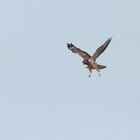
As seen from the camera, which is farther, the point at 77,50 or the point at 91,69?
the point at 77,50

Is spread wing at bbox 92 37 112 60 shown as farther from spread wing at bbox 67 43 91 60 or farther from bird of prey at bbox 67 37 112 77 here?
spread wing at bbox 67 43 91 60

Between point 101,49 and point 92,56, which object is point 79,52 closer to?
point 92,56

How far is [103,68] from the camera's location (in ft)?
89.7

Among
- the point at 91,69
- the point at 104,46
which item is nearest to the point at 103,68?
the point at 91,69

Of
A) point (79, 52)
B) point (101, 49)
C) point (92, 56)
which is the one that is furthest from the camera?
point (101, 49)

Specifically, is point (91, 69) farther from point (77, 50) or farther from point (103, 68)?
point (77, 50)

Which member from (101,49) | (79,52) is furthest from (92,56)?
(101,49)

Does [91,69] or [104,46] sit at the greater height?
[104,46]

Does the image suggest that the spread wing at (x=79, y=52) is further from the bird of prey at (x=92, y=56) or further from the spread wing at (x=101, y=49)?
the spread wing at (x=101, y=49)

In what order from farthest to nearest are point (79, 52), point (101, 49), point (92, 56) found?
point (101, 49) < point (79, 52) < point (92, 56)

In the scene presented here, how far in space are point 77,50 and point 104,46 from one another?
6.17 feet

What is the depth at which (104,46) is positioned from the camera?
97.9 feet

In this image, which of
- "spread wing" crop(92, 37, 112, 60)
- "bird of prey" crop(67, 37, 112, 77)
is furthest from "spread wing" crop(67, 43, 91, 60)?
"spread wing" crop(92, 37, 112, 60)

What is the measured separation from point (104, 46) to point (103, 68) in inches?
115
